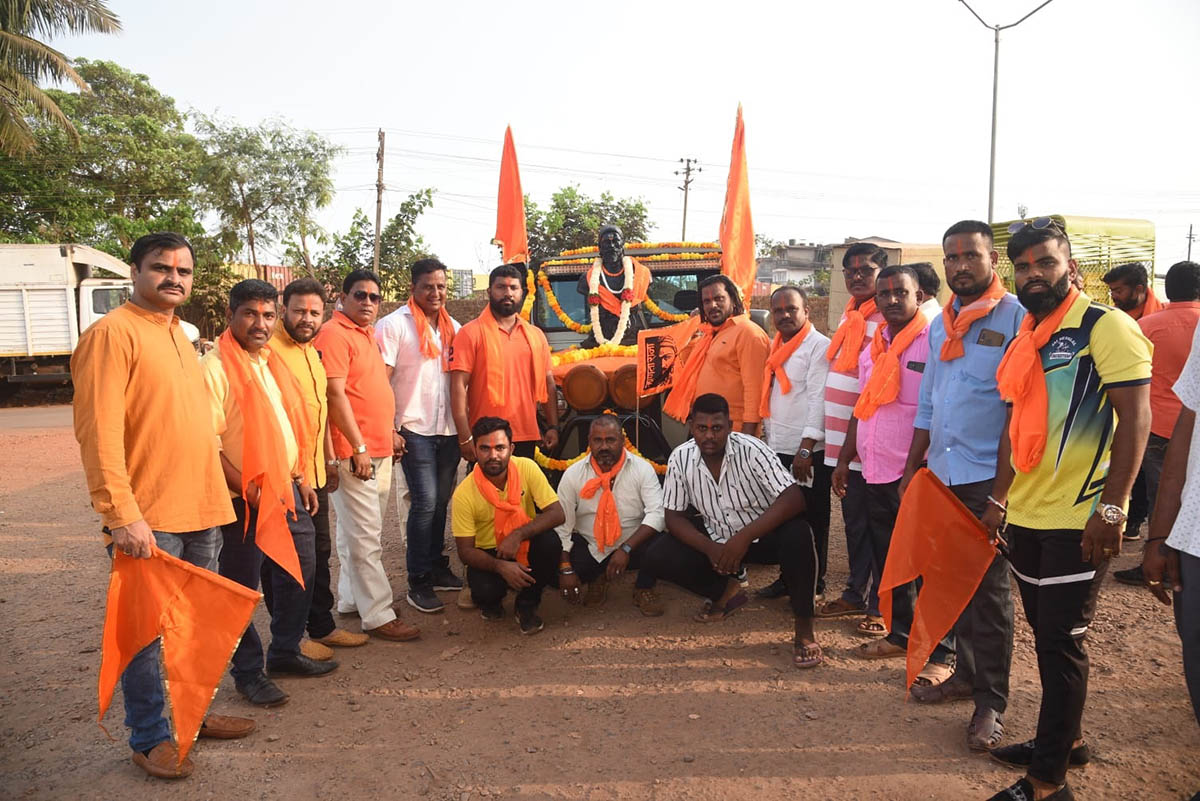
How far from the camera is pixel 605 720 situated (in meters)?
3.44

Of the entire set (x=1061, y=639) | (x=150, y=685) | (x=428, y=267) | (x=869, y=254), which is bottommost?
(x=150, y=685)

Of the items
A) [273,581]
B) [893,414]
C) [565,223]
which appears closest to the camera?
[273,581]

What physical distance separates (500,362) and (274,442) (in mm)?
1650

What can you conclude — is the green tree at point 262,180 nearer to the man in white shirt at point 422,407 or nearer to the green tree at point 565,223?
the green tree at point 565,223

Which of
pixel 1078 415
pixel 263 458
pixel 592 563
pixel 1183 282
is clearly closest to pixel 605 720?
pixel 592 563

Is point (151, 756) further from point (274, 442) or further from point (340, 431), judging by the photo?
point (340, 431)

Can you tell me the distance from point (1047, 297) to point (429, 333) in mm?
3238

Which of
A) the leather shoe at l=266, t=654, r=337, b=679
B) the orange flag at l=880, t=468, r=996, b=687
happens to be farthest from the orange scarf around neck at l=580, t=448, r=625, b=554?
the orange flag at l=880, t=468, r=996, b=687

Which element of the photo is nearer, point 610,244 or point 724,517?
point 724,517

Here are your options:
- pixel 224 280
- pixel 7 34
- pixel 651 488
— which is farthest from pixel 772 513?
pixel 224 280

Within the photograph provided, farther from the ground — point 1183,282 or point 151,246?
point 1183,282

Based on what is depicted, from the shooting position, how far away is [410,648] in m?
4.27

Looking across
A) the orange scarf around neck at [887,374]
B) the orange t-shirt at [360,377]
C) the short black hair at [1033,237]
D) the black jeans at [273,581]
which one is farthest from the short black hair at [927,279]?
the black jeans at [273,581]

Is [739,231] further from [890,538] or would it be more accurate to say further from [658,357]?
[890,538]
